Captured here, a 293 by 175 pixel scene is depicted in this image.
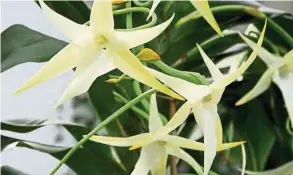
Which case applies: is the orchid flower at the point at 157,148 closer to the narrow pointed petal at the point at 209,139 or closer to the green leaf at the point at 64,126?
the narrow pointed petal at the point at 209,139

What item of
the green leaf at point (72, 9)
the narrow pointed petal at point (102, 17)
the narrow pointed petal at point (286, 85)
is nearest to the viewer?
the narrow pointed petal at point (102, 17)

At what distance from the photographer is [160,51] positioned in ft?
1.92

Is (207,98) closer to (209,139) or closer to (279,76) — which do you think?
(209,139)

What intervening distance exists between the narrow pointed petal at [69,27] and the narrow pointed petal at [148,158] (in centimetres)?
12

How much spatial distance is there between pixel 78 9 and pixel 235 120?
0.24 metres

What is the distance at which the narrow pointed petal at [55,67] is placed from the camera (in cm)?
28

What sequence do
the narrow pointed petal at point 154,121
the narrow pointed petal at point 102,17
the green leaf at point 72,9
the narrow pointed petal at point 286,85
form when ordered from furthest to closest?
the green leaf at point 72,9
the narrow pointed petal at point 286,85
the narrow pointed petal at point 154,121
the narrow pointed petal at point 102,17

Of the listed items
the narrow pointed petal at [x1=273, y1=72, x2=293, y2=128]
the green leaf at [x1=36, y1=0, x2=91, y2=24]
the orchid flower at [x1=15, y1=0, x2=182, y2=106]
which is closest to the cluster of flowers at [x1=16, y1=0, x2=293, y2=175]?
the orchid flower at [x1=15, y1=0, x2=182, y2=106]

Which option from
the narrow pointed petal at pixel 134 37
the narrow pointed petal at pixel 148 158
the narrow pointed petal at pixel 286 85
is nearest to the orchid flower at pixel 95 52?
the narrow pointed petal at pixel 134 37

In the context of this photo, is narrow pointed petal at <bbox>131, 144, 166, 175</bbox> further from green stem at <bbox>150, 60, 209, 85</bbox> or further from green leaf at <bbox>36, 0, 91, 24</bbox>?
green leaf at <bbox>36, 0, 91, 24</bbox>

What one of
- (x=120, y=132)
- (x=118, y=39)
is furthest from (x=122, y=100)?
(x=118, y=39)

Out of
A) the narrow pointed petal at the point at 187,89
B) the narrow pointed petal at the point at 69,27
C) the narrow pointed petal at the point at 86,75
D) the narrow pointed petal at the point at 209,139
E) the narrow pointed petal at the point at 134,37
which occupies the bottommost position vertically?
the narrow pointed petal at the point at 209,139

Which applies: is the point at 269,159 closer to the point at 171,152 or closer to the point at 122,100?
the point at 122,100

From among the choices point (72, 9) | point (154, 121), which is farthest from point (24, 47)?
point (154, 121)
